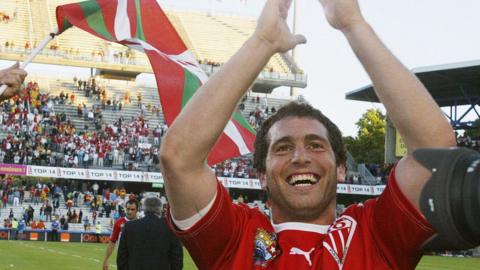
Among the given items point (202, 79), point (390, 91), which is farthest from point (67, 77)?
point (390, 91)

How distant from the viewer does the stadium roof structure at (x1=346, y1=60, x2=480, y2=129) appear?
35.0 meters

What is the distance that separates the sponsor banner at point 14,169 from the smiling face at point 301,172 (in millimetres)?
36873

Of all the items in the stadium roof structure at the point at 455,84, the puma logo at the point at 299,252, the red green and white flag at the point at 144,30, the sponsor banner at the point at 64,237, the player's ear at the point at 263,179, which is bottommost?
the sponsor banner at the point at 64,237

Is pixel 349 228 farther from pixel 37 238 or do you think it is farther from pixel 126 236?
pixel 37 238

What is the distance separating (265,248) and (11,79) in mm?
2514

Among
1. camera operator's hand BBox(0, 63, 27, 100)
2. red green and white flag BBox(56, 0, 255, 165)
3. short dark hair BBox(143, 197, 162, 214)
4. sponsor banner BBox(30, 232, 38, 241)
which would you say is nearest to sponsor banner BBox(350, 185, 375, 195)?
sponsor banner BBox(30, 232, 38, 241)

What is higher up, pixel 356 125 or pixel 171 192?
pixel 356 125

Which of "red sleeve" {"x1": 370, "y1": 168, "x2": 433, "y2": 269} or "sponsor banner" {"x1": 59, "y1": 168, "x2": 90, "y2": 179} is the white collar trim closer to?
"red sleeve" {"x1": 370, "y1": 168, "x2": 433, "y2": 269}

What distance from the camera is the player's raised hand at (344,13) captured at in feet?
8.42

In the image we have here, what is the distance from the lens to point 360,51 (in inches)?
99.9

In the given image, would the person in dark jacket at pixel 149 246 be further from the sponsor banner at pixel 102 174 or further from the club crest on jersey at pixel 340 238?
the sponsor banner at pixel 102 174


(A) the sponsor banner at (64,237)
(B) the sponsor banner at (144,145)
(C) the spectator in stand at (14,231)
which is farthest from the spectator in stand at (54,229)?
(B) the sponsor banner at (144,145)

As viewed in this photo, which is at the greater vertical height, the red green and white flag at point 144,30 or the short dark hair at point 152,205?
the red green and white flag at point 144,30

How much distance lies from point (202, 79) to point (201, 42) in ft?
191
